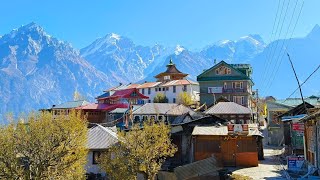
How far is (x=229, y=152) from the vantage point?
4069cm

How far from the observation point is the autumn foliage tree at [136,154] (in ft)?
111

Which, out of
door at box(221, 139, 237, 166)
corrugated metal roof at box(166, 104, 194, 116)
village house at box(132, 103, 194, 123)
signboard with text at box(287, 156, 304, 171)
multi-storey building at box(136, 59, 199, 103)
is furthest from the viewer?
multi-storey building at box(136, 59, 199, 103)

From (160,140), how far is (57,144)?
9578mm

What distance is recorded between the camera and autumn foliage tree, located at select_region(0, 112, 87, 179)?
2931cm

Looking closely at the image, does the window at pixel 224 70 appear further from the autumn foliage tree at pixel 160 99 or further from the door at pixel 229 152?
the door at pixel 229 152

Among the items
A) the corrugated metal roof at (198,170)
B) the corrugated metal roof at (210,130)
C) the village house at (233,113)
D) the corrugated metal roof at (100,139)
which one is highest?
the village house at (233,113)

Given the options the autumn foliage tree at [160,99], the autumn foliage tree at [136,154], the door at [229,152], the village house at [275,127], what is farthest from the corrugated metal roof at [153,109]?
the autumn foliage tree at [160,99]

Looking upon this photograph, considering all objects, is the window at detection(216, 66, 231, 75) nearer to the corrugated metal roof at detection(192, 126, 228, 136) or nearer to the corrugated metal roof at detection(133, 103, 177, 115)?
the corrugated metal roof at detection(133, 103, 177, 115)

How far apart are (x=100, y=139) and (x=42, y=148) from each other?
14916mm

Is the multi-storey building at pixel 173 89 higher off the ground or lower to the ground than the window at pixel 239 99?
higher

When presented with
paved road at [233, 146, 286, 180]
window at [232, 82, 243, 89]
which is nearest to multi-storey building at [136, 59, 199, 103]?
window at [232, 82, 243, 89]

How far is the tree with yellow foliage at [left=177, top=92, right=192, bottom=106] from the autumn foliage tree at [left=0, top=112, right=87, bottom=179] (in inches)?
2537

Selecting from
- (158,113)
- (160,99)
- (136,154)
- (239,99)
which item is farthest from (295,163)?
(160,99)

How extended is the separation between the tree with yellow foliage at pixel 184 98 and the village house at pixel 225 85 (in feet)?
33.2
